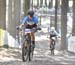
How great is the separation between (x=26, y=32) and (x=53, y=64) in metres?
1.35

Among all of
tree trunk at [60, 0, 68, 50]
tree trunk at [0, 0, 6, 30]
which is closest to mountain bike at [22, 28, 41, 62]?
tree trunk at [0, 0, 6, 30]

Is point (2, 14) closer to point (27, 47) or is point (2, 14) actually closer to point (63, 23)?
point (63, 23)

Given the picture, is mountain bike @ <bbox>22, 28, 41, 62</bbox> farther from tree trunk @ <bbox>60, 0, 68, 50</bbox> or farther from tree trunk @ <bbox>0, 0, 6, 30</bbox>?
tree trunk @ <bbox>60, 0, 68, 50</bbox>

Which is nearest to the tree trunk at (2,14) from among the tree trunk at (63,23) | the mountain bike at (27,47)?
the tree trunk at (63,23)

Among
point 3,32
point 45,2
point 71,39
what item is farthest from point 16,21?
point 45,2

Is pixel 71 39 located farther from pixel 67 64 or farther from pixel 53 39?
pixel 67 64

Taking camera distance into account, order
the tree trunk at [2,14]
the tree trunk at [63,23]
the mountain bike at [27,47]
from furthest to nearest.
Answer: the tree trunk at [63,23]
the tree trunk at [2,14]
the mountain bike at [27,47]

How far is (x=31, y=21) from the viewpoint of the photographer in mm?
12203

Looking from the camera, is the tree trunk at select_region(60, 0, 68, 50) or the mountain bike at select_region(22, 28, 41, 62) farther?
the tree trunk at select_region(60, 0, 68, 50)

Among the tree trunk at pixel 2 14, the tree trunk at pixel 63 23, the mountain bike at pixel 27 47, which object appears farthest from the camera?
the tree trunk at pixel 63 23

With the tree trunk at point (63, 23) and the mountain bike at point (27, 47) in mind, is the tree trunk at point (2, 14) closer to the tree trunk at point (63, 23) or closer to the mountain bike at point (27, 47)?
the tree trunk at point (63, 23)

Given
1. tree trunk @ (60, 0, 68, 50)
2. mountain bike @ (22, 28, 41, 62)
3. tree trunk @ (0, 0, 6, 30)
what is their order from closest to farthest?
mountain bike @ (22, 28, 41, 62) < tree trunk @ (0, 0, 6, 30) < tree trunk @ (60, 0, 68, 50)

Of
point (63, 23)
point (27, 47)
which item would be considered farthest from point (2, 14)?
point (27, 47)

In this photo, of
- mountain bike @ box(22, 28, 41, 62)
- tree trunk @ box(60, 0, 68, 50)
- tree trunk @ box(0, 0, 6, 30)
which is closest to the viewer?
mountain bike @ box(22, 28, 41, 62)
